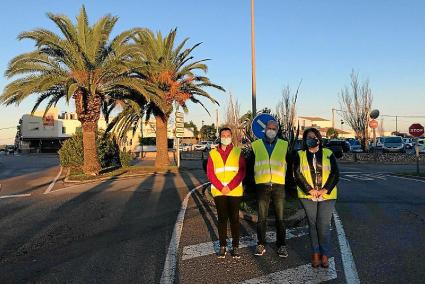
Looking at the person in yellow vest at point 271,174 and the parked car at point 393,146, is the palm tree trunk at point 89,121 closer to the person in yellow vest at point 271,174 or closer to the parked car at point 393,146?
the person in yellow vest at point 271,174

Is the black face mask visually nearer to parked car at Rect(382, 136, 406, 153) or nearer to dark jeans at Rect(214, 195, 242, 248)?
dark jeans at Rect(214, 195, 242, 248)

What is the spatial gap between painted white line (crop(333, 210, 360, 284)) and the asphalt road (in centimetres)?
1

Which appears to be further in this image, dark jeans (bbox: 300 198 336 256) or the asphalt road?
dark jeans (bbox: 300 198 336 256)

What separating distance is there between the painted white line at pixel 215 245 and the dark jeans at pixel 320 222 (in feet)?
4.59

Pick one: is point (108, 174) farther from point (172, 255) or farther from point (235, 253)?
point (235, 253)

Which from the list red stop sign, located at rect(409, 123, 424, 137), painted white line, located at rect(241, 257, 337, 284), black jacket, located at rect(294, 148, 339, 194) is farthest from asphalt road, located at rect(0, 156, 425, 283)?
red stop sign, located at rect(409, 123, 424, 137)

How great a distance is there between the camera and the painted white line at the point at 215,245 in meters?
6.44

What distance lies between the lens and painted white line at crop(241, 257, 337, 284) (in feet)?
Result: 16.8

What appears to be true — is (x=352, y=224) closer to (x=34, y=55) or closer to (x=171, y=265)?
(x=171, y=265)

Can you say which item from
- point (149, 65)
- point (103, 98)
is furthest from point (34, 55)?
point (149, 65)

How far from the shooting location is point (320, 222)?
561 cm

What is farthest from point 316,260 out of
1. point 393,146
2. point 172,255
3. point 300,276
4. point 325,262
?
point 393,146

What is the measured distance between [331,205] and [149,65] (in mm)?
19616

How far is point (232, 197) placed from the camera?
6.21 meters
